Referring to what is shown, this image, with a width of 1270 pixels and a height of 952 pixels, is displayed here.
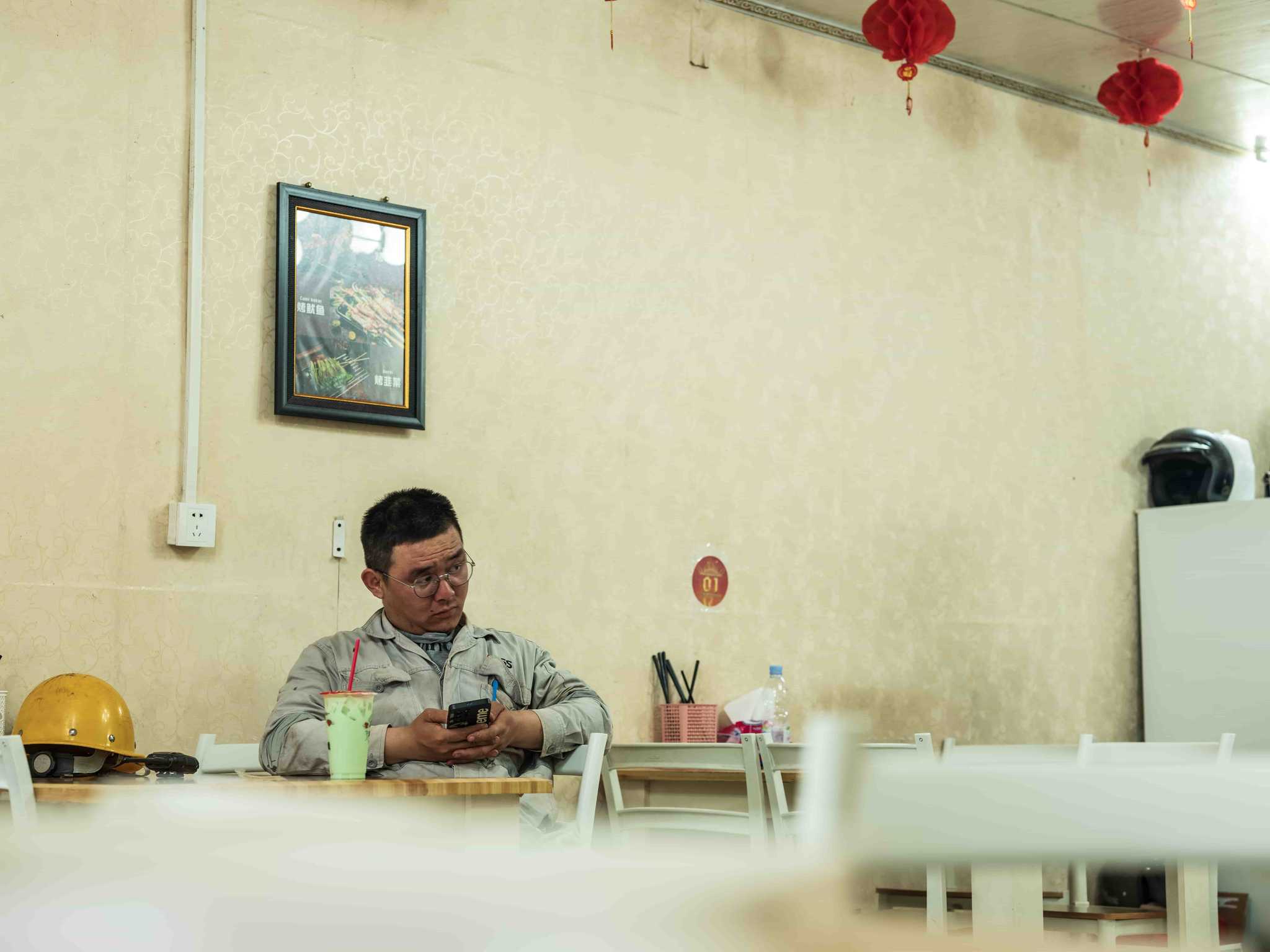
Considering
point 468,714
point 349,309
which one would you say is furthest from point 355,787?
point 349,309

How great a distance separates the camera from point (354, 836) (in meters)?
0.35

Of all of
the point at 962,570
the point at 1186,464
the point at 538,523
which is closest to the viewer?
the point at 538,523

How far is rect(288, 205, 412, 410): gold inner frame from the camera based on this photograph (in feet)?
12.2

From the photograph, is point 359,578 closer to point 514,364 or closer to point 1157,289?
point 514,364

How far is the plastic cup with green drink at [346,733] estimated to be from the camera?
7.54 feet

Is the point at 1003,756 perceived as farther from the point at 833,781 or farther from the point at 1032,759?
the point at 833,781

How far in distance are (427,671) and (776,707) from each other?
1664 millimetres

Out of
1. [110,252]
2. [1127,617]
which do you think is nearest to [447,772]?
[110,252]

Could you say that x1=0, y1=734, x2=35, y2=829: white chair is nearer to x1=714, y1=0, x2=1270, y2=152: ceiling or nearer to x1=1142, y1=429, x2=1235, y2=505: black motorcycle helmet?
x1=714, y1=0, x2=1270, y2=152: ceiling

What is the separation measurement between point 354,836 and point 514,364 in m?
3.83

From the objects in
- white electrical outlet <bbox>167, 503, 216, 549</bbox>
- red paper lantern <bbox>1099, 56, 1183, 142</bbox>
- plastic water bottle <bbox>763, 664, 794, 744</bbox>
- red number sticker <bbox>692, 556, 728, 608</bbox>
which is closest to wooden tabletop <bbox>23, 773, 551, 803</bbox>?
white electrical outlet <bbox>167, 503, 216, 549</bbox>

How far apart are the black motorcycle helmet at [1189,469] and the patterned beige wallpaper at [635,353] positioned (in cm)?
13

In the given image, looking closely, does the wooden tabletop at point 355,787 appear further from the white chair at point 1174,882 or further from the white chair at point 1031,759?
the white chair at point 1174,882

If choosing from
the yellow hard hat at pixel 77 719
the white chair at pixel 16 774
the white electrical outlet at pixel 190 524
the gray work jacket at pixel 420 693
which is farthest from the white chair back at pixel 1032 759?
the white electrical outlet at pixel 190 524
